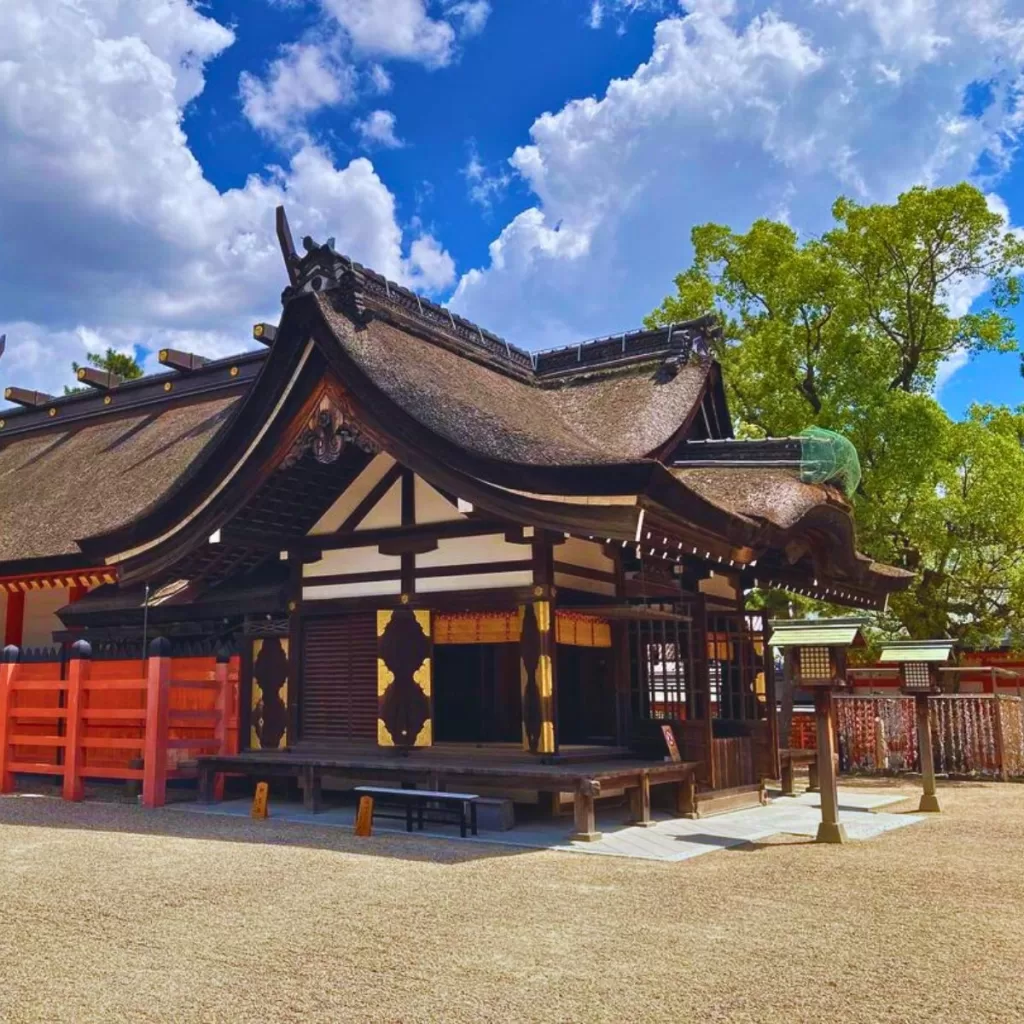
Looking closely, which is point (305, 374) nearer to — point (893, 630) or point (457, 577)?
point (457, 577)

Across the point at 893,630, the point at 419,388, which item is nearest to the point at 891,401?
the point at 893,630

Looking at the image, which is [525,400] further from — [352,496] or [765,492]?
[765,492]

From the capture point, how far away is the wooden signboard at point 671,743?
Result: 32.5 ft

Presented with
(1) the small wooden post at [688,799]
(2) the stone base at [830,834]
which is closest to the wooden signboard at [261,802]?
(1) the small wooden post at [688,799]

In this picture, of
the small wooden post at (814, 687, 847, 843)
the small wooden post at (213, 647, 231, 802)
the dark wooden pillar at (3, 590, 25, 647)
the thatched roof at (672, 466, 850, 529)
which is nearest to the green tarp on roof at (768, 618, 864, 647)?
the small wooden post at (814, 687, 847, 843)

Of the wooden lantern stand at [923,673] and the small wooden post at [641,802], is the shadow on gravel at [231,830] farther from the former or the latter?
the wooden lantern stand at [923,673]

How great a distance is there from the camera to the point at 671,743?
9969mm

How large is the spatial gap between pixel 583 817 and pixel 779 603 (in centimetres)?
1010

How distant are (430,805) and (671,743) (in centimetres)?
248

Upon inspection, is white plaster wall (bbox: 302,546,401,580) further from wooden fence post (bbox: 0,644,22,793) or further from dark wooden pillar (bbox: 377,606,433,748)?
wooden fence post (bbox: 0,644,22,793)

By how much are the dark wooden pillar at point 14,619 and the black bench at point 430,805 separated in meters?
9.00

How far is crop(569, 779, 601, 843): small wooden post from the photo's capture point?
841 centimetres

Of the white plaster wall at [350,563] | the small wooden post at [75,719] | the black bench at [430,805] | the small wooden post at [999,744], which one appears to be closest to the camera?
the black bench at [430,805]

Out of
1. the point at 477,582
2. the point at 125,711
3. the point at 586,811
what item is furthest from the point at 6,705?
the point at 586,811
